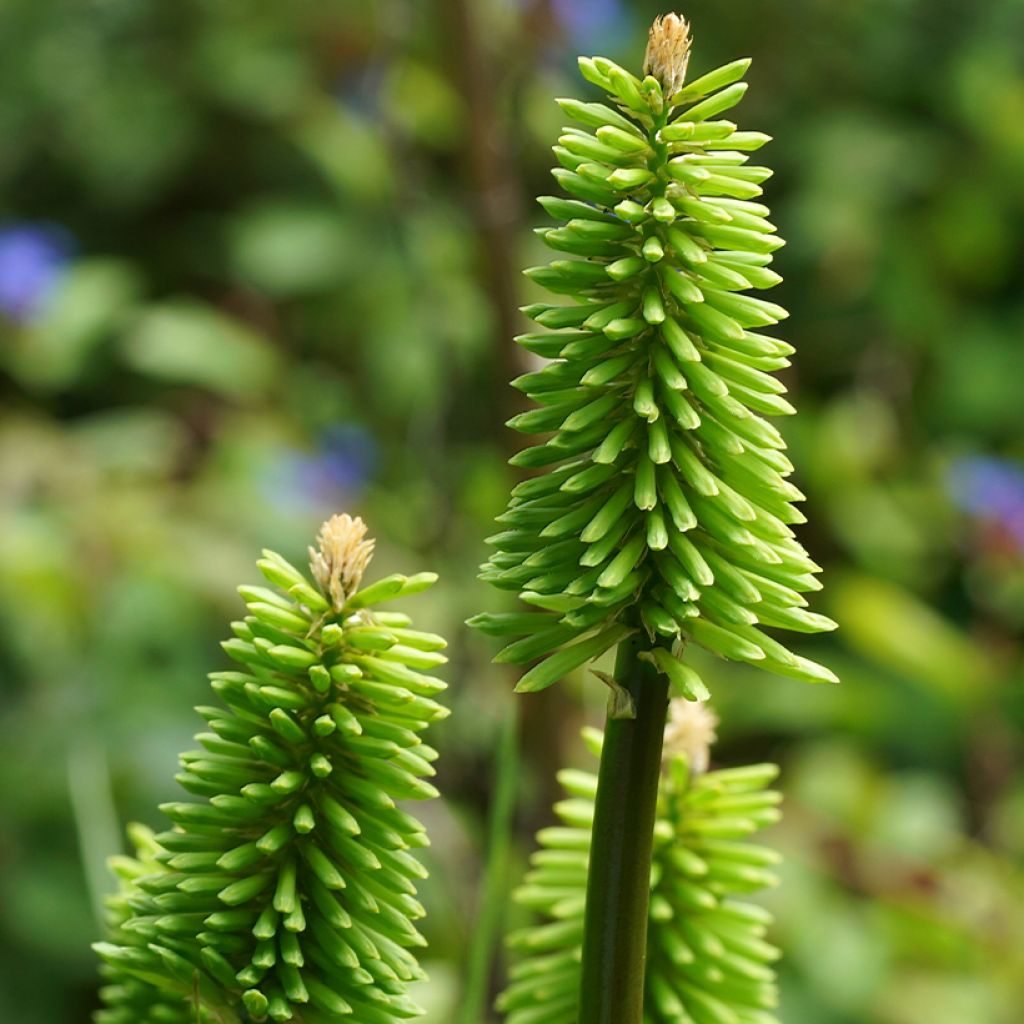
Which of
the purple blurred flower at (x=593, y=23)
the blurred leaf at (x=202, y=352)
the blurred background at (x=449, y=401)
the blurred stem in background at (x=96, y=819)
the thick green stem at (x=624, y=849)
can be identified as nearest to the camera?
the thick green stem at (x=624, y=849)

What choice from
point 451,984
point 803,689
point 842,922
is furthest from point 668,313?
point 803,689

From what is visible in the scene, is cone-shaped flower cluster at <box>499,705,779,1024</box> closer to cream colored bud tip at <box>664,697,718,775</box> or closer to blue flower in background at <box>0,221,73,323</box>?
cream colored bud tip at <box>664,697,718,775</box>

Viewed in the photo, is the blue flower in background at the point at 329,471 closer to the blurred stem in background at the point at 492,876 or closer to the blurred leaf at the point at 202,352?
the blurred leaf at the point at 202,352

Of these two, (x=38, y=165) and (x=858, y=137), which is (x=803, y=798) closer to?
(x=858, y=137)

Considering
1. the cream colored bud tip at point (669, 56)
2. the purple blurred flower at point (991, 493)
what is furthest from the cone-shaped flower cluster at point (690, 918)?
the purple blurred flower at point (991, 493)

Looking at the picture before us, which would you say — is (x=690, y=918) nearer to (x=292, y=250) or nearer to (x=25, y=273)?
(x=25, y=273)

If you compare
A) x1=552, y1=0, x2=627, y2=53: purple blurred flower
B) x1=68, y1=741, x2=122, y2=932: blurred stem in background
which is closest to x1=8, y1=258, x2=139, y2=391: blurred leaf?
A: x1=552, y1=0, x2=627, y2=53: purple blurred flower

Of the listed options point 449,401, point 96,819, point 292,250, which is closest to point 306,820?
point 96,819
